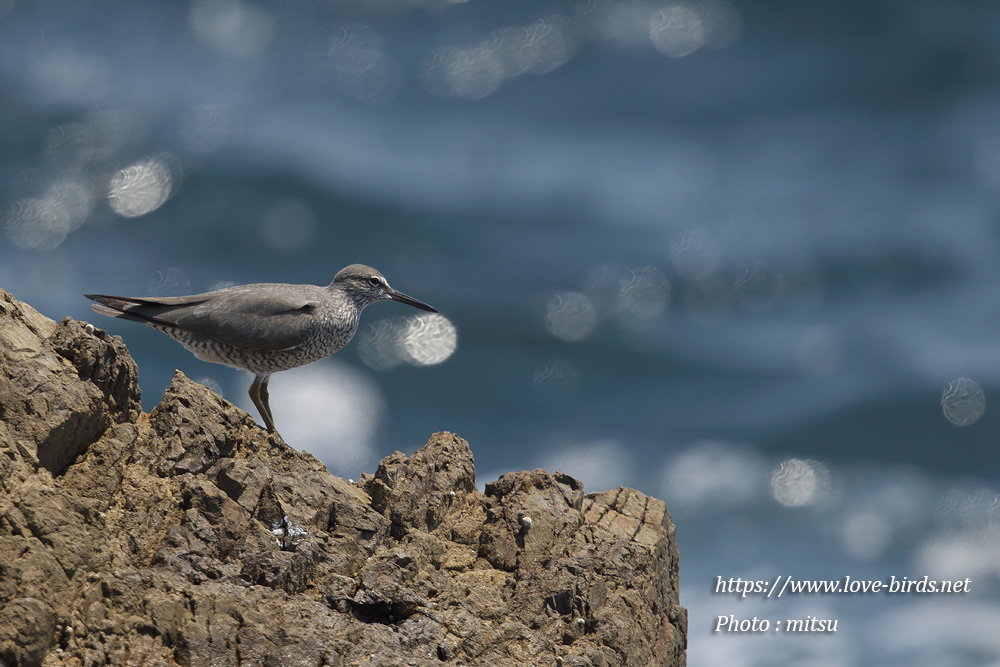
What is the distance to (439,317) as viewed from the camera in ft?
99.2

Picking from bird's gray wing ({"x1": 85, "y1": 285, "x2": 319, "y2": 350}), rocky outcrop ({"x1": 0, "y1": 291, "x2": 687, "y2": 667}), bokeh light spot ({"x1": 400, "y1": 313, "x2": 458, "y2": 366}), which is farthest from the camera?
bokeh light spot ({"x1": 400, "y1": 313, "x2": 458, "y2": 366})

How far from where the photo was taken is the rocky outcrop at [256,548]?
6.16 meters

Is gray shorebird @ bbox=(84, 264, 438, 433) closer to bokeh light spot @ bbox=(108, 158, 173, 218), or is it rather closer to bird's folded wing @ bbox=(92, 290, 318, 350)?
bird's folded wing @ bbox=(92, 290, 318, 350)

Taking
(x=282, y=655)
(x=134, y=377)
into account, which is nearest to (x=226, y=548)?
(x=282, y=655)

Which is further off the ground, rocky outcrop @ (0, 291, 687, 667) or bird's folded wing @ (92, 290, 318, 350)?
bird's folded wing @ (92, 290, 318, 350)

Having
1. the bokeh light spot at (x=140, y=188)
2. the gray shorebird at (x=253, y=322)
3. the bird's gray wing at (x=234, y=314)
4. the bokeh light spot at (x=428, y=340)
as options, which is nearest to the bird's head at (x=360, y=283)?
the gray shorebird at (x=253, y=322)

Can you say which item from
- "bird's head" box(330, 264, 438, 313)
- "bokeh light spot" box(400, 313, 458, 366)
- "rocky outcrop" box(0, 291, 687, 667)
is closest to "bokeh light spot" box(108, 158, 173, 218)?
"bokeh light spot" box(400, 313, 458, 366)

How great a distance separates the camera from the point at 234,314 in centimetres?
1081

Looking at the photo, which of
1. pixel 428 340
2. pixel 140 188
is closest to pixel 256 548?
pixel 428 340

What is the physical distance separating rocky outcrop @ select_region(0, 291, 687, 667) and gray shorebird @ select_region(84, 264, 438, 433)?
2848 mm

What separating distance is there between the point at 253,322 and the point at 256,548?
438cm

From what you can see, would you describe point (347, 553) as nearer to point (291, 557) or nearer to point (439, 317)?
point (291, 557)

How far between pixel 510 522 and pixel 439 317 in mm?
22204

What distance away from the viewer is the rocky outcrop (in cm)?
616
